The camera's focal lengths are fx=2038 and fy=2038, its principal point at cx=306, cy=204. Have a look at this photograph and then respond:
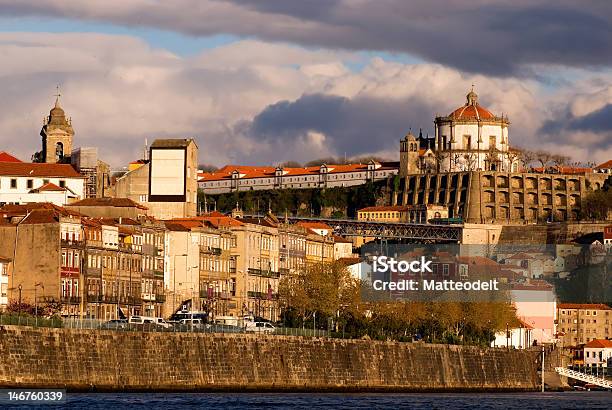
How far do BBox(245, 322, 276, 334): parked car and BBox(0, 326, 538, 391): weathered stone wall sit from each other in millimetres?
1878

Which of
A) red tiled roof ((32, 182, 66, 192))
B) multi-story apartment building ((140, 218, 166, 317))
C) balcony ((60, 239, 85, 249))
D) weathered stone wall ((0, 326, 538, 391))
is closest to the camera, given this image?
weathered stone wall ((0, 326, 538, 391))

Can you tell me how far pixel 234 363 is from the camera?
108 metres

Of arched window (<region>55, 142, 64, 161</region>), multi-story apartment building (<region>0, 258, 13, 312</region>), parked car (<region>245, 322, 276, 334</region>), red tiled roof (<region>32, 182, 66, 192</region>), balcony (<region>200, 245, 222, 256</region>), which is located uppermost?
arched window (<region>55, 142, 64, 161</region>)

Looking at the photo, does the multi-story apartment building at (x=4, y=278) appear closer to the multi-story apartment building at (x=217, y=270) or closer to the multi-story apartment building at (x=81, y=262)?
the multi-story apartment building at (x=81, y=262)

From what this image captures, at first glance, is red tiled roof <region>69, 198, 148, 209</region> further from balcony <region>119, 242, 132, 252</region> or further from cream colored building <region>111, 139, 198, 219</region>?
balcony <region>119, 242, 132, 252</region>

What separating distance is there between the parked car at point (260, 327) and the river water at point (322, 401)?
5.26 metres

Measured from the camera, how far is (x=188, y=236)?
464ft

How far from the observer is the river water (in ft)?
303

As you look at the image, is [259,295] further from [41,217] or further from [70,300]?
[70,300]

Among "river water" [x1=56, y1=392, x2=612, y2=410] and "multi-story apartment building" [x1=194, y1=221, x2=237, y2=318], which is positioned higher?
"multi-story apartment building" [x1=194, y1=221, x2=237, y2=318]

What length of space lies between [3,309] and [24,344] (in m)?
20.2

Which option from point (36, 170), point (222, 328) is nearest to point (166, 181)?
point (36, 170)

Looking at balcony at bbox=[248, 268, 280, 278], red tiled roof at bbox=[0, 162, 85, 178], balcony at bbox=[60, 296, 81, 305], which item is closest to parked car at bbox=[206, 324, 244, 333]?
balcony at bbox=[60, 296, 81, 305]

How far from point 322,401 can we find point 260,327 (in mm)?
15954
